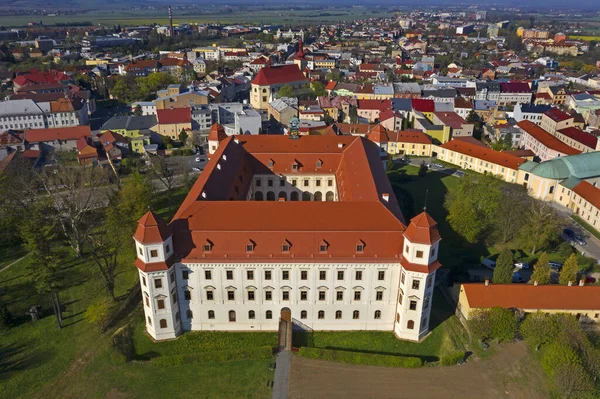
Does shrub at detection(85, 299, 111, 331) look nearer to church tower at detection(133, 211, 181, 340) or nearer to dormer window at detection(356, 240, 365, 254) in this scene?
church tower at detection(133, 211, 181, 340)

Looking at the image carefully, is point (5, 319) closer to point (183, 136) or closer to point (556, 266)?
point (556, 266)

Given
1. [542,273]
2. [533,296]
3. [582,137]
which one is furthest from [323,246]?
[582,137]

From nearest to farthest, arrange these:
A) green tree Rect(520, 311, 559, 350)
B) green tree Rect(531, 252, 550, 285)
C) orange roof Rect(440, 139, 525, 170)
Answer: green tree Rect(520, 311, 559, 350)
green tree Rect(531, 252, 550, 285)
orange roof Rect(440, 139, 525, 170)

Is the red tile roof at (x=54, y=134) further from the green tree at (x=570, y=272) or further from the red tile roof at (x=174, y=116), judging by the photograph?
the green tree at (x=570, y=272)

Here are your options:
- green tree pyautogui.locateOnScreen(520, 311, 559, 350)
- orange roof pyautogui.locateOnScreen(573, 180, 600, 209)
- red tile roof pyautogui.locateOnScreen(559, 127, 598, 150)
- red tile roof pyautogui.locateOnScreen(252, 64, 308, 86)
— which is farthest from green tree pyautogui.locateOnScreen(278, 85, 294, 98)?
green tree pyautogui.locateOnScreen(520, 311, 559, 350)

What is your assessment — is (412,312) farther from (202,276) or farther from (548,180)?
(548,180)
